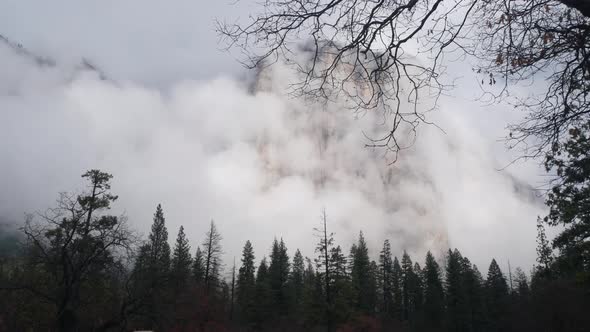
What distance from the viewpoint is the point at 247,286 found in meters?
51.1

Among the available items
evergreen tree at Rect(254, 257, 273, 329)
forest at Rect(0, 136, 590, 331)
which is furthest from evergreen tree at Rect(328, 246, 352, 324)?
evergreen tree at Rect(254, 257, 273, 329)

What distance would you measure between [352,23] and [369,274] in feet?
192

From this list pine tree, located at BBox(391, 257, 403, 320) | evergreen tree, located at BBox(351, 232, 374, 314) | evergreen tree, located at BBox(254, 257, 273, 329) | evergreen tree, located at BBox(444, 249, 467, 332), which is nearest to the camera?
evergreen tree, located at BBox(254, 257, 273, 329)

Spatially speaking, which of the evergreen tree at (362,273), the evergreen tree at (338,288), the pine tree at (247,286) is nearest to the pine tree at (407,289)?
the evergreen tree at (362,273)

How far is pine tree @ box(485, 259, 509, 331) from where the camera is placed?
53875mm

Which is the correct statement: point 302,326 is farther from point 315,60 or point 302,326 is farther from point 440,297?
point 315,60

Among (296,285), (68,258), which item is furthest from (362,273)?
(68,258)

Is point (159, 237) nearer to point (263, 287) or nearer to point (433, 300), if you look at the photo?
point (263, 287)

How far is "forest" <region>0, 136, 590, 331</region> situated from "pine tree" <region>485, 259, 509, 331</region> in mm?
216

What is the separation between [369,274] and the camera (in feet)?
196

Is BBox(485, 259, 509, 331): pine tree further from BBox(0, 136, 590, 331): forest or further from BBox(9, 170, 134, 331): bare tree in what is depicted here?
BBox(9, 170, 134, 331): bare tree

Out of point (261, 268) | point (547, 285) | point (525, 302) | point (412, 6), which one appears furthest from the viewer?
point (261, 268)

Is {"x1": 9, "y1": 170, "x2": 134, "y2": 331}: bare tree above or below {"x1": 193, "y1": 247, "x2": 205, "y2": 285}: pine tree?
below

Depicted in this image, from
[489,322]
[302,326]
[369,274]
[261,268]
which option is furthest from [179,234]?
[489,322]
